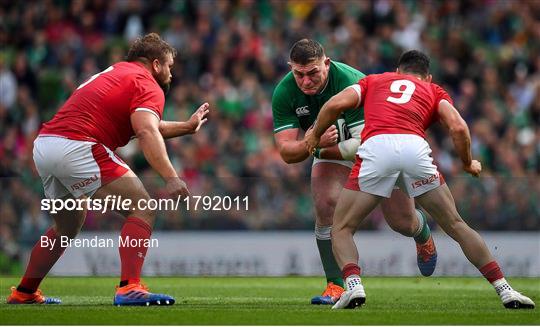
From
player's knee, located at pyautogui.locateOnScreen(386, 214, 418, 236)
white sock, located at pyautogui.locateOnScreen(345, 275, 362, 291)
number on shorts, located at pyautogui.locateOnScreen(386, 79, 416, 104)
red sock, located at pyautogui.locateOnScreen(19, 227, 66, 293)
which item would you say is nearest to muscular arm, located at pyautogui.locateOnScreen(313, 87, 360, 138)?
number on shorts, located at pyautogui.locateOnScreen(386, 79, 416, 104)

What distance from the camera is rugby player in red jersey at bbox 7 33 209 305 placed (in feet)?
34.7

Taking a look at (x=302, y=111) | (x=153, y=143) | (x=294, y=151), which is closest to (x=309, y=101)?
(x=302, y=111)

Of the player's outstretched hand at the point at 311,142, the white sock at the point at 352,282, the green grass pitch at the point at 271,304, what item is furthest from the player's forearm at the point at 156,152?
the white sock at the point at 352,282

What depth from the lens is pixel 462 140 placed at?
1050 cm

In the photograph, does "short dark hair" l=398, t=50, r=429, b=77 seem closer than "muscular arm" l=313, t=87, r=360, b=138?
No

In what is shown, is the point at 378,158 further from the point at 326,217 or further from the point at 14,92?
the point at 14,92

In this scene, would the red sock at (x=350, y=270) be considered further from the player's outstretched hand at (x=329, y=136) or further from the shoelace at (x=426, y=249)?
the shoelace at (x=426, y=249)

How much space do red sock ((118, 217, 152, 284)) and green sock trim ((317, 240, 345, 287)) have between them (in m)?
2.03

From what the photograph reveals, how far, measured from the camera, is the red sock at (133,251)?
10.6 metres

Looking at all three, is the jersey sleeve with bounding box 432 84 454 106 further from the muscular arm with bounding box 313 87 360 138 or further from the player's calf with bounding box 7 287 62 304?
the player's calf with bounding box 7 287 62 304

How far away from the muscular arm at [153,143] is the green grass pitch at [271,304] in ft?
3.80

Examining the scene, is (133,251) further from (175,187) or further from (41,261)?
(41,261)

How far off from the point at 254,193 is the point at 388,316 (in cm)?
614

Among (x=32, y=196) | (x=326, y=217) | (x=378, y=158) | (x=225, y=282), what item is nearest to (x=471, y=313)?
(x=378, y=158)
